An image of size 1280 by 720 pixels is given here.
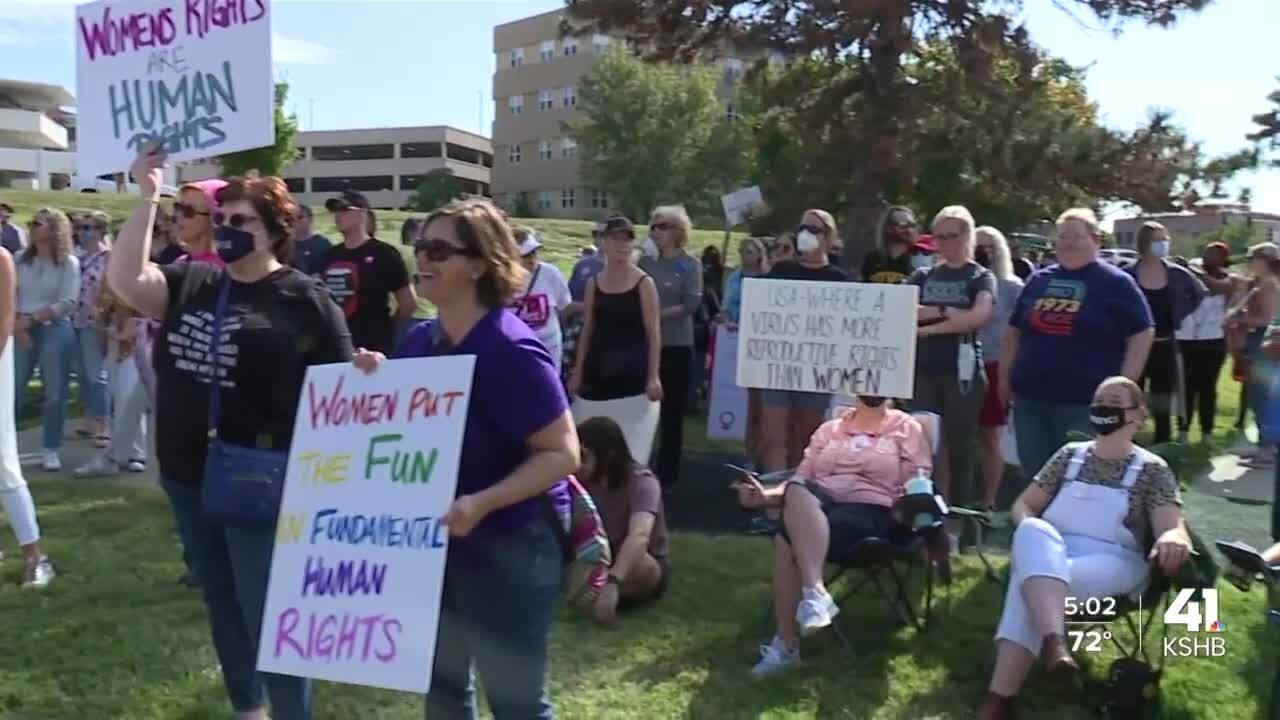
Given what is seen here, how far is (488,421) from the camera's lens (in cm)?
288

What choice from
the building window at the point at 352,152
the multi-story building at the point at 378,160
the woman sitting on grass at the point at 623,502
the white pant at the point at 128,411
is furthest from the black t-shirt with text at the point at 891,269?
the building window at the point at 352,152

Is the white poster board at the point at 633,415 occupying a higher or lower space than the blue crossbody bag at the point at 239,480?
lower

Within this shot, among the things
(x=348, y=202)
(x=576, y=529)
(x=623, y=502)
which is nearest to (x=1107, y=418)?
(x=623, y=502)

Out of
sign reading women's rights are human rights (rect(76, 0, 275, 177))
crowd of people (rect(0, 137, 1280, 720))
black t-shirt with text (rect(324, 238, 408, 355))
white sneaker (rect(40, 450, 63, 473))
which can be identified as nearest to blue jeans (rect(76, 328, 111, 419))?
crowd of people (rect(0, 137, 1280, 720))

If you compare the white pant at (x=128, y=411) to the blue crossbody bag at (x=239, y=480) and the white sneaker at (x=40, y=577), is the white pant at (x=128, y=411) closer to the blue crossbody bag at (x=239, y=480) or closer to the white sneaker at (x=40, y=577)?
the white sneaker at (x=40, y=577)

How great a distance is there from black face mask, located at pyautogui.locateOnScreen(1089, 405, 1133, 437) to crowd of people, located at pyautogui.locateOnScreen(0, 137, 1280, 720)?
0.01m

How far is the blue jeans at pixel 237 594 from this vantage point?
341cm

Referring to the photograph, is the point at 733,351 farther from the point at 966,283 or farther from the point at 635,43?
the point at 635,43

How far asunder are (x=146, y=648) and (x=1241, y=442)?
29.5 feet

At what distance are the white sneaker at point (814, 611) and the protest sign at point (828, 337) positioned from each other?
1.15 metres

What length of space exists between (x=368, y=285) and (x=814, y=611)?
299 centimetres

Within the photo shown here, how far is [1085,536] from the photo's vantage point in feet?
14.8

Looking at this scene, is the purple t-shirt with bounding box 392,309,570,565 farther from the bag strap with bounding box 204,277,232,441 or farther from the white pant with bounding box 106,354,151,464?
the white pant with bounding box 106,354,151,464

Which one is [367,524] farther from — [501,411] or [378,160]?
[378,160]
